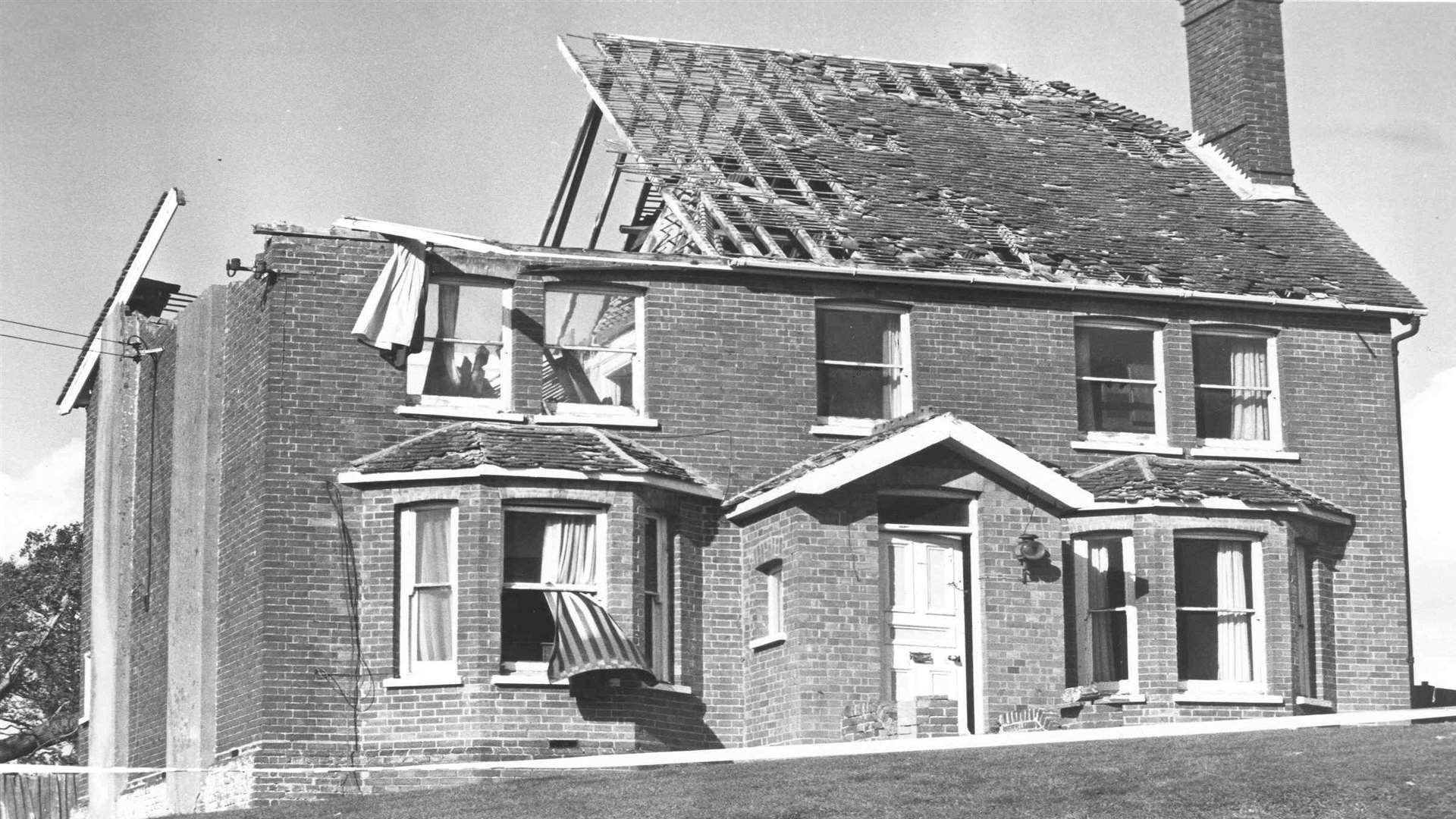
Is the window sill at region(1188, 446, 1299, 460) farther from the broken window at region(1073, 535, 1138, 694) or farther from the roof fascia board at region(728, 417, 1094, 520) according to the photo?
the roof fascia board at region(728, 417, 1094, 520)

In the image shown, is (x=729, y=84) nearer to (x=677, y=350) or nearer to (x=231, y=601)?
(x=677, y=350)

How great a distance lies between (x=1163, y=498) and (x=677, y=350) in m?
6.26

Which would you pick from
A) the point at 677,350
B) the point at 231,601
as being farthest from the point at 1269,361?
the point at 231,601

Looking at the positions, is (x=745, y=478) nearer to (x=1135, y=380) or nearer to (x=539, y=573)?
(x=539, y=573)

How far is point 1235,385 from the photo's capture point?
30328mm

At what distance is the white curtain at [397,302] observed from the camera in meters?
27.0

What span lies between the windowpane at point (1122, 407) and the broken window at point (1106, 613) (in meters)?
1.99

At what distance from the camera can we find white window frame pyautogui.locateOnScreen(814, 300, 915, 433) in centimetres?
2878

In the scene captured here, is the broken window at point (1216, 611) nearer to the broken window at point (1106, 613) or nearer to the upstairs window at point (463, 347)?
the broken window at point (1106, 613)

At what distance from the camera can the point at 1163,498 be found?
92.3ft

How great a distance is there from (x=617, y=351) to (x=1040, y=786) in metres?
9.91

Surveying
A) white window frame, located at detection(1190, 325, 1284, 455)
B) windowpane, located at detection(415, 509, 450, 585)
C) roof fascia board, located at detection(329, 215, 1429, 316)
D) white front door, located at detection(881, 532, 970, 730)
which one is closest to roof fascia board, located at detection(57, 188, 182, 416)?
roof fascia board, located at detection(329, 215, 1429, 316)

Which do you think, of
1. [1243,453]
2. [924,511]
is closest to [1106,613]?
[924,511]

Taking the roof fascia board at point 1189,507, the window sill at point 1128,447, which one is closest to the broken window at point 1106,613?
the roof fascia board at point 1189,507
